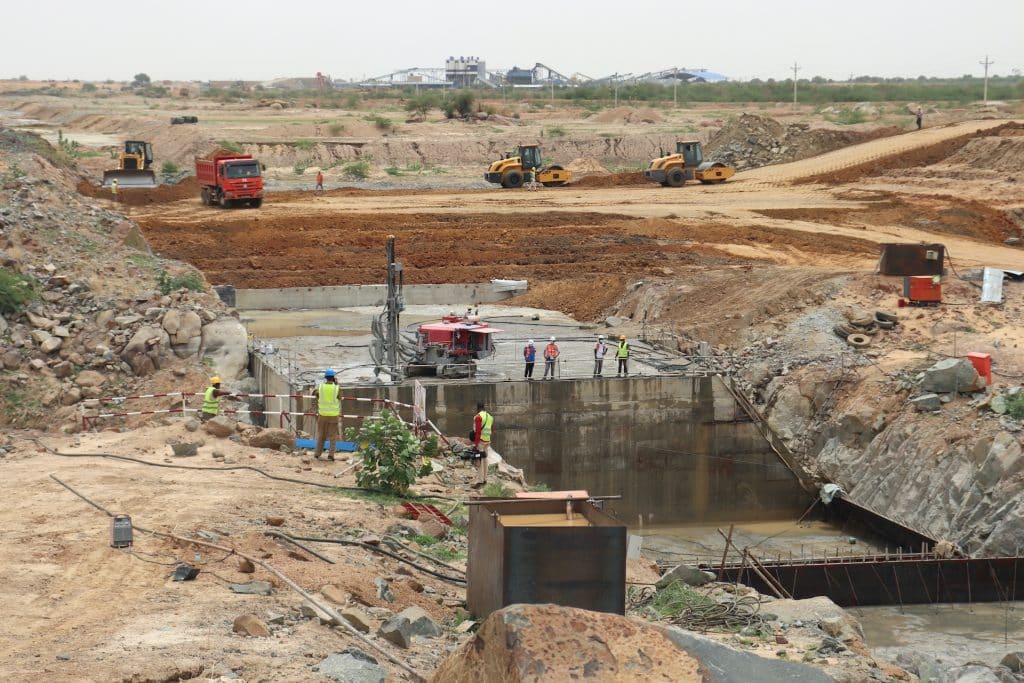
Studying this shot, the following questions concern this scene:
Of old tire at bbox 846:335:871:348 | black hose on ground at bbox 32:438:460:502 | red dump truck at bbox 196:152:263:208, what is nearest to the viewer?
black hose on ground at bbox 32:438:460:502

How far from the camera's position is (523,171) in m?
59.7

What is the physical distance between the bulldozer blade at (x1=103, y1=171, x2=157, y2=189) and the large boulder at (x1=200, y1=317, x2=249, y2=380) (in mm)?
27067

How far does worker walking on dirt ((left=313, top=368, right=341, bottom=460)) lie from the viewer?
2027 cm

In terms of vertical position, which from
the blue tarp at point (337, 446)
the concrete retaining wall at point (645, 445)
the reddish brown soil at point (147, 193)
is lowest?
the concrete retaining wall at point (645, 445)

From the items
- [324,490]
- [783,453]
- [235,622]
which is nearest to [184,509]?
[324,490]

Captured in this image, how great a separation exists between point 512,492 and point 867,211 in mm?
32991

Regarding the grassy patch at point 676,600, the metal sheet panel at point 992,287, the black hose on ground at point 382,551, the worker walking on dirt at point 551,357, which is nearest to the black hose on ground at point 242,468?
the black hose on ground at point 382,551

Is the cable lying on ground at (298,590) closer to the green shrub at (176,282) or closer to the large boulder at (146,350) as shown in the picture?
the large boulder at (146,350)

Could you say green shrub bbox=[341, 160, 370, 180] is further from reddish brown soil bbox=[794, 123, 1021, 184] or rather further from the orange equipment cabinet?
the orange equipment cabinet

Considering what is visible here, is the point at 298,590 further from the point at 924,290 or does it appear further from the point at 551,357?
the point at 924,290

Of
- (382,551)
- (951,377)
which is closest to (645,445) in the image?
(951,377)

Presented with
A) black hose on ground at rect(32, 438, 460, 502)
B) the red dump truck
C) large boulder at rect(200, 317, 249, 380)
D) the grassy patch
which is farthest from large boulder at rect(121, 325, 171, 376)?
the red dump truck

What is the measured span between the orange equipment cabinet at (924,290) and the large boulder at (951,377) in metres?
4.69

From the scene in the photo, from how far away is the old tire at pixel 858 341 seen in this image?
3319 centimetres
